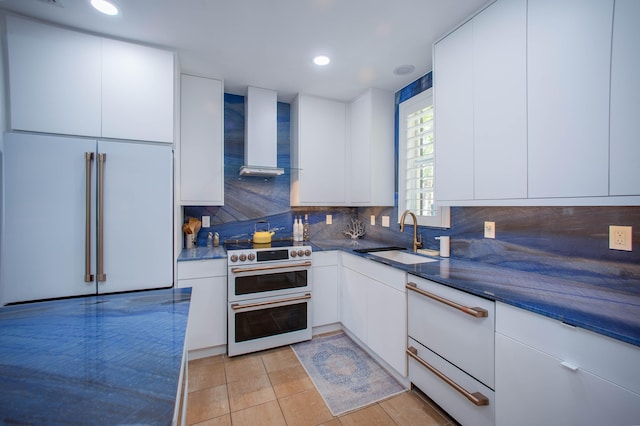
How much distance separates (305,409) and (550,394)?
1.34 meters

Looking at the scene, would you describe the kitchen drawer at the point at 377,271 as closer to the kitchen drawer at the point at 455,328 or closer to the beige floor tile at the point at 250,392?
the kitchen drawer at the point at 455,328

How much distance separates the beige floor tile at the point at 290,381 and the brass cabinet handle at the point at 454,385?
2.54 ft

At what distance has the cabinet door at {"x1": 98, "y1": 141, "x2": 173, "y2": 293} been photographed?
179 cm

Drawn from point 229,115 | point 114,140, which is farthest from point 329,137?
point 114,140

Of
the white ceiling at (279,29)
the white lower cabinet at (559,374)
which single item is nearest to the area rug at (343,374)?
the white lower cabinet at (559,374)

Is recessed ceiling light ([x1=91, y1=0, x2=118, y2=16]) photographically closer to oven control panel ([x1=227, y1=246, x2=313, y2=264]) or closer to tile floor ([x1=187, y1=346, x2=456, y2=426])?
oven control panel ([x1=227, y1=246, x2=313, y2=264])

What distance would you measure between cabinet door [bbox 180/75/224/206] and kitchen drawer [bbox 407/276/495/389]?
6.47 feet

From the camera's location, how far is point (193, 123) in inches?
99.5

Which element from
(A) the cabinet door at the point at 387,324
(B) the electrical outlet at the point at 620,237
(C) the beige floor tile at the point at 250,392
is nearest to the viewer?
(B) the electrical outlet at the point at 620,237

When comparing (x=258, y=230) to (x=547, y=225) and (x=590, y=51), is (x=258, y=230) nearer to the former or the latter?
(x=547, y=225)

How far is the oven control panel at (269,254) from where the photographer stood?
2.37 metres

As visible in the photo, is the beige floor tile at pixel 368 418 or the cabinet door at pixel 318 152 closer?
the beige floor tile at pixel 368 418

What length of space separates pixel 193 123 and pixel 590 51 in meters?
2.71

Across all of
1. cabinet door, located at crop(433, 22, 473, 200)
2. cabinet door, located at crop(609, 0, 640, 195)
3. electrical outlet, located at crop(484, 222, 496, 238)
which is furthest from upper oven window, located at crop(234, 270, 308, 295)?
cabinet door, located at crop(609, 0, 640, 195)
